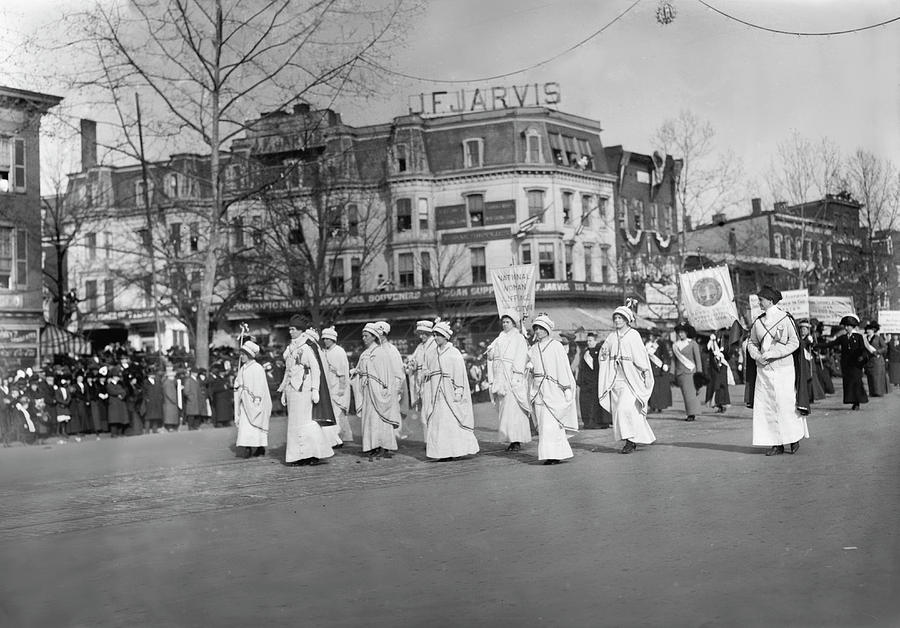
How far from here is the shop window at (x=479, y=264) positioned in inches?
708

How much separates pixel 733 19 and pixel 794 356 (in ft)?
12.6

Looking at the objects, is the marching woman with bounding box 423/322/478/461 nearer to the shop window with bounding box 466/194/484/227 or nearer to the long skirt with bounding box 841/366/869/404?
the shop window with bounding box 466/194/484/227

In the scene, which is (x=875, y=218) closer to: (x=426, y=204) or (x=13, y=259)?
(x=426, y=204)

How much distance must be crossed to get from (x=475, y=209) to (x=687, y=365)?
4709mm

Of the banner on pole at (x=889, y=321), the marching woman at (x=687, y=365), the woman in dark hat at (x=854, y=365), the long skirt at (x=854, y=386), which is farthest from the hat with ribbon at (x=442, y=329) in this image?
the banner on pole at (x=889, y=321)

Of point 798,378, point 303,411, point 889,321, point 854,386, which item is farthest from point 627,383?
point 889,321

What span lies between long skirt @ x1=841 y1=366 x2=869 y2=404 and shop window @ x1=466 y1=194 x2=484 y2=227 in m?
7.35

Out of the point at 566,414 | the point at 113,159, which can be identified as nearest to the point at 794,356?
the point at 566,414

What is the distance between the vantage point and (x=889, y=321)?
21.5m

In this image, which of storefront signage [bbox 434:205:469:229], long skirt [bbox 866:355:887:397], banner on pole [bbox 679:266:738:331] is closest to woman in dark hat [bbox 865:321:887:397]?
long skirt [bbox 866:355:887:397]

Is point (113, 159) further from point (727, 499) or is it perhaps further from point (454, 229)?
point (727, 499)

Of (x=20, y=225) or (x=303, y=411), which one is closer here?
(x=303, y=411)

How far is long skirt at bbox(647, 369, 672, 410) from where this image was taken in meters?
19.1

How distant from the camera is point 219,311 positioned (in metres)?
25.2
